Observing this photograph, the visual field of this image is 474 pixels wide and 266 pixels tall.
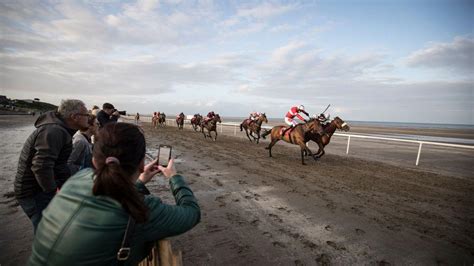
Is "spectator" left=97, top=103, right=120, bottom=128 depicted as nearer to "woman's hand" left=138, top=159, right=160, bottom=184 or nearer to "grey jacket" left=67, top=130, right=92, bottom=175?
"grey jacket" left=67, top=130, right=92, bottom=175

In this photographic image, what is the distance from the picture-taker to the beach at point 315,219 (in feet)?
10.3

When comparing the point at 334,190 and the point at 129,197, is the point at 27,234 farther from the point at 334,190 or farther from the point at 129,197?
the point at 334,190

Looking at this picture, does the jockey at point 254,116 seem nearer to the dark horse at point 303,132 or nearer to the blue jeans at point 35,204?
the dark horse at point 303,132

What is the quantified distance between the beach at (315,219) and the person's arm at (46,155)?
1.49m

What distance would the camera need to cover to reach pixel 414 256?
320 centimetres

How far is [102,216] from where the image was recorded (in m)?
1.11

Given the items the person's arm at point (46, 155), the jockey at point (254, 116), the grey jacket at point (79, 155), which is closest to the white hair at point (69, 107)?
the person's arm at point (46, 155)

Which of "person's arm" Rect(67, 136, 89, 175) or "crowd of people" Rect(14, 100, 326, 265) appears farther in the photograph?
"person's arm" Rect(67, 136, 89, 175)

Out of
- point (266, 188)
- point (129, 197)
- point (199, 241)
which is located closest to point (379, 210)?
point (266, 188)

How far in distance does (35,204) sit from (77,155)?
0.78m

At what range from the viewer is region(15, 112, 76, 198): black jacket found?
6.98 feet

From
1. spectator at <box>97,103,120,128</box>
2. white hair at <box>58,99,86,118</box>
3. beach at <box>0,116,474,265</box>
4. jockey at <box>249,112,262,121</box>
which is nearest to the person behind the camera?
white hair at <box>58,99,86,118</box>

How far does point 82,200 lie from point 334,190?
5.65m

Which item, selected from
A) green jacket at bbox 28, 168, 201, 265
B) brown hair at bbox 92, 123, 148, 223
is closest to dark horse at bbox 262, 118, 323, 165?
brown hair at bbox 92, 123, 148, 223
